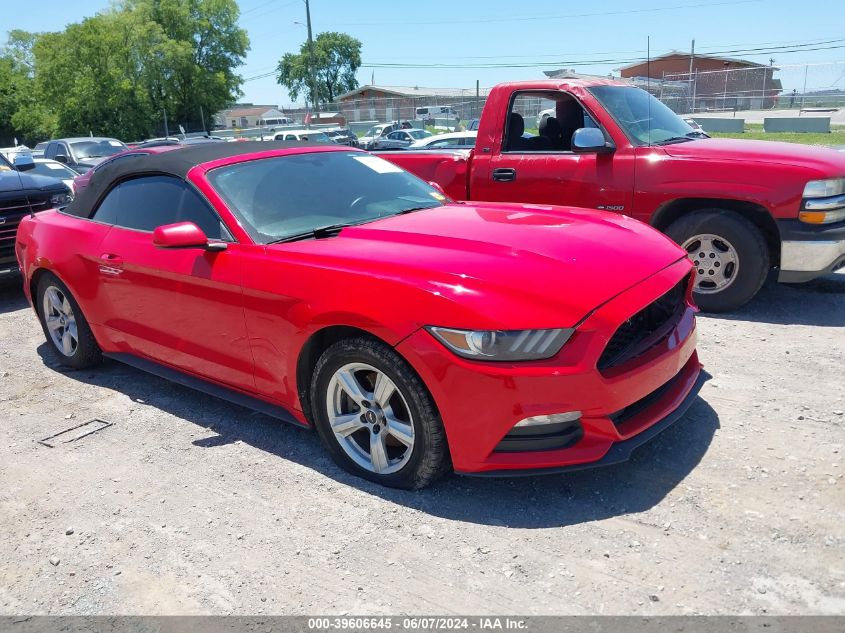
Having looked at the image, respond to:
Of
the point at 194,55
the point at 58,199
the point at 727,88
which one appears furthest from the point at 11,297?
the point at 194,55

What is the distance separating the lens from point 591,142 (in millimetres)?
5879

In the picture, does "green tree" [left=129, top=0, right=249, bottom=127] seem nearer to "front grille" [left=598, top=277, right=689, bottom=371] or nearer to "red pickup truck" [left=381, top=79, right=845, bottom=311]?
"red pickup truck" [left=381, top=79, right=845, bottom=311]

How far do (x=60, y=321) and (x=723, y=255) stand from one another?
17.0 ft

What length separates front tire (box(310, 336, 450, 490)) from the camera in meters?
3.03

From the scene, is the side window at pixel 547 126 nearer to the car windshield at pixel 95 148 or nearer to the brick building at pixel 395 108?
the car windshield at pixel 95 148

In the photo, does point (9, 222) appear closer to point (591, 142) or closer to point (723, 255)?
point (591, 142)

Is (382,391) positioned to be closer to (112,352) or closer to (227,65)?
(112,352)

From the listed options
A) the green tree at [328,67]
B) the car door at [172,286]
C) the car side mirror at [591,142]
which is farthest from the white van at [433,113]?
the green tree at [328,67]

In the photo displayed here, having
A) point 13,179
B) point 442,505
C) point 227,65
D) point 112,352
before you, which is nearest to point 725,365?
point 442,505

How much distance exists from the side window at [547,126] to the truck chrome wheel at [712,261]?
59.3 inches

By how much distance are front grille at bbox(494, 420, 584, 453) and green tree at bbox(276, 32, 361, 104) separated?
10591 cm

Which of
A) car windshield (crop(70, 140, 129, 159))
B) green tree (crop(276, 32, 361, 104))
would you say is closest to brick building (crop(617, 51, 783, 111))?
car windshield (crop(70, 140, 129, 159))

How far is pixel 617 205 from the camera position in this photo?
19.6 feet

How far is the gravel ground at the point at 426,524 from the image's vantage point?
260 centimetres
